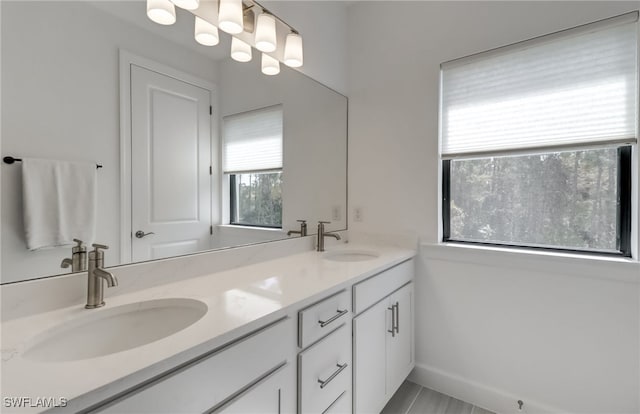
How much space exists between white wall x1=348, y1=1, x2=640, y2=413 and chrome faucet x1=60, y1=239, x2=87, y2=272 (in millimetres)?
1646

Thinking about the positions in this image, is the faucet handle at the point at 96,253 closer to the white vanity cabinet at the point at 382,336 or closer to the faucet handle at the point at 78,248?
the faucet handle at the point at 78,248

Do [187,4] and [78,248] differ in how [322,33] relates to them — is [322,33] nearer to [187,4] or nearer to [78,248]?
[187,4]

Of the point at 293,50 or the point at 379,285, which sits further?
the point at 293,50

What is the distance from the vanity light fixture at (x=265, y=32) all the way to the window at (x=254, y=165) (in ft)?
1.03

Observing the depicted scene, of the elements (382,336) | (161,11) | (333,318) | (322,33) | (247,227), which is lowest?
(382,336)

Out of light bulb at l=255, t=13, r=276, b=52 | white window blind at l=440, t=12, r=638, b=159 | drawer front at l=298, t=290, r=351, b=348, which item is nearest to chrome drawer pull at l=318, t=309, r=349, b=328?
drawer front at l=298, t=290, r=351, b=348

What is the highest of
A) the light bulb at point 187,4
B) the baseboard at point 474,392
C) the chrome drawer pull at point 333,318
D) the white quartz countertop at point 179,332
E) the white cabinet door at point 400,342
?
the light bulb at point 187,4

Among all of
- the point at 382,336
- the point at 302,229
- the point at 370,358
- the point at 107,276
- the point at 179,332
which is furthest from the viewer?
the point at 302,229

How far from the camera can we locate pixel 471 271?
69.6 inches

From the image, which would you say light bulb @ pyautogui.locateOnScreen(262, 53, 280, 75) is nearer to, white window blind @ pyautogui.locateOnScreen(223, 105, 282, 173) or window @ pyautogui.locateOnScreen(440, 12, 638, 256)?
white window blind @ pyautogui.locateOnScreen(223, 105, 282, 173)

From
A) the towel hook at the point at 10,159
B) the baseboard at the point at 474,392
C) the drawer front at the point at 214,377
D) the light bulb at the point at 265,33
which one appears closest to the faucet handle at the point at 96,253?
the towel hook at the point at 10,159

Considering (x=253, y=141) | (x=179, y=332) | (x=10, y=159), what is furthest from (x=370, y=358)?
(x=10, y=159)

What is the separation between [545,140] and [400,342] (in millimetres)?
1380

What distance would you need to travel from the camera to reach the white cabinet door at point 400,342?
1.62 m
